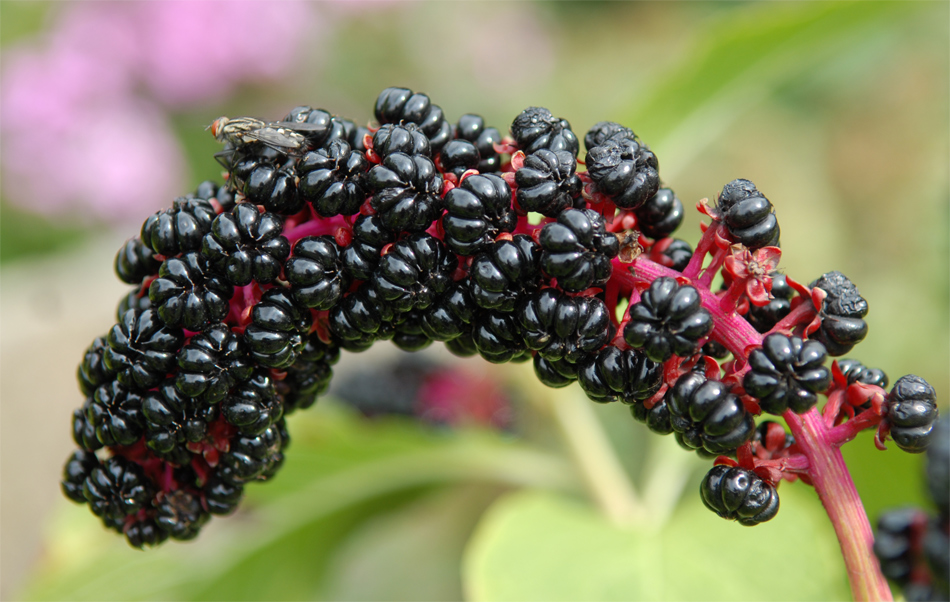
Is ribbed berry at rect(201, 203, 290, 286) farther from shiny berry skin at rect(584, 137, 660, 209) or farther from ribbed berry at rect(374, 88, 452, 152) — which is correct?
shiny berry skin at rect(584, 137, 660, 209)

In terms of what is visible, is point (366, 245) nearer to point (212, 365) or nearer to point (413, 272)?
point (413, 272)

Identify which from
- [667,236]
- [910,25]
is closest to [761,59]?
[667,236]

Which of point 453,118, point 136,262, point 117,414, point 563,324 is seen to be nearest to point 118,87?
point 453,118

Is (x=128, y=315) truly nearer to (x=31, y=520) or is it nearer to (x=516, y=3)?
(x=31, y=520)

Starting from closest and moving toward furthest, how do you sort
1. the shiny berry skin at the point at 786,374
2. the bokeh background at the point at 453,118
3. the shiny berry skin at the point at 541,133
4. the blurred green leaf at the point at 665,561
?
the shiny berry skin at the point at 786,374 → the shiny berry skin at the point at 541,133 → the blurred green leaf at the point at 665,561 → the bokeh background at the point at 453,118

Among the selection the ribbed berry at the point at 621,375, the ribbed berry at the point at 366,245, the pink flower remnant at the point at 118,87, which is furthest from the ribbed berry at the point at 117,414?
the pink flower remnant at the point at 118,87

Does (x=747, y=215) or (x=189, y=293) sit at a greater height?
(x=747, y=215)

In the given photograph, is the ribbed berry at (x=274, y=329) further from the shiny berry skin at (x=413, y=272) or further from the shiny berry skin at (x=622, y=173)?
the shiny berry skin at (x=622, y=173)
